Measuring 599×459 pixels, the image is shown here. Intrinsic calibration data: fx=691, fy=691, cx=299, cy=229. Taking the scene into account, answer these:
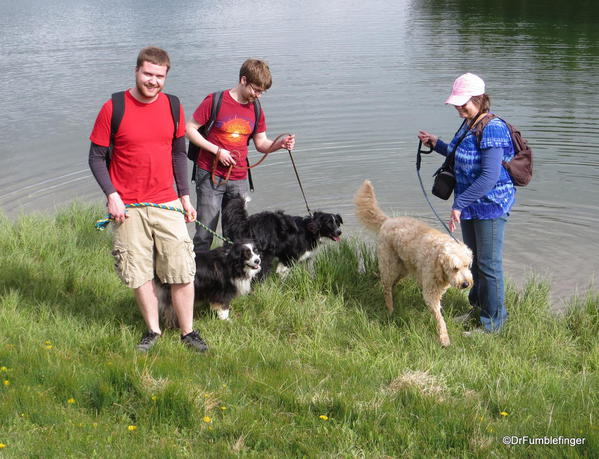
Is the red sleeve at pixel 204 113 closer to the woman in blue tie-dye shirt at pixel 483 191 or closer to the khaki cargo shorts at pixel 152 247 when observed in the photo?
the khaki cargo shorts at pixel 152 247

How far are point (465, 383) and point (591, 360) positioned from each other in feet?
4.22

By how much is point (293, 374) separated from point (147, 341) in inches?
48.6

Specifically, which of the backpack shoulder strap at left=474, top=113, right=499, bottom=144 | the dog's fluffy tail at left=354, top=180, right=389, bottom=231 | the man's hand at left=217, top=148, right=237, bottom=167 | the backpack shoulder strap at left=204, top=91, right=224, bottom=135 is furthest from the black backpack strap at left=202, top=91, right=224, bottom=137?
the backpack shoulder strap at left=474, top=113, right=499, bottom=144

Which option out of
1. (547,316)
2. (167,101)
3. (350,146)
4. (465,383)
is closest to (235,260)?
(167,101)

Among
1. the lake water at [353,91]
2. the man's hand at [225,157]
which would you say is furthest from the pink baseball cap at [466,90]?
the lake water at [353,91]

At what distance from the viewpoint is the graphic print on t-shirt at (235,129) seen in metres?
6.36

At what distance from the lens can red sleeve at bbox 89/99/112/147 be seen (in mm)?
4664

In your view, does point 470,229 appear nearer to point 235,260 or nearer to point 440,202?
point 235,260

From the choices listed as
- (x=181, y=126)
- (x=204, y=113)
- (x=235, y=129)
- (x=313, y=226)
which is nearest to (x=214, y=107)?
(x=204, y=113)

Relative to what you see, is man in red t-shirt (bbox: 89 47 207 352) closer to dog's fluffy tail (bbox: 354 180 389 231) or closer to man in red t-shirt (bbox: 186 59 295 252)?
man in red t-shirt (bbox: 186 59 295 252)

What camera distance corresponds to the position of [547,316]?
6.18 m

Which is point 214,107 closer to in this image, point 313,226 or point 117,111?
point 117,111

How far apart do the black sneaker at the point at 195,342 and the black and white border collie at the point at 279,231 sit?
166 cm

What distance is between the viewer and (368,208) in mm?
6863
